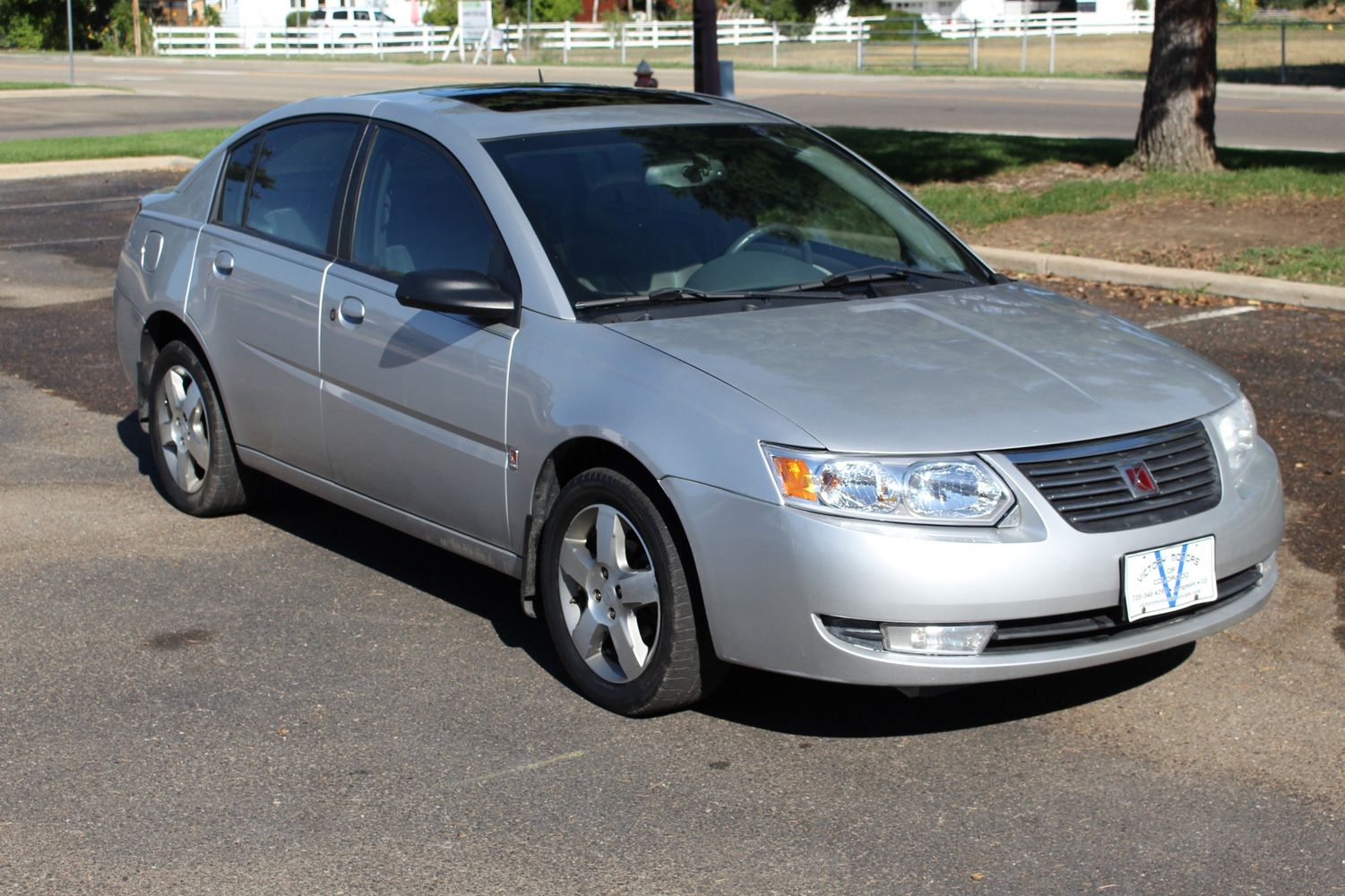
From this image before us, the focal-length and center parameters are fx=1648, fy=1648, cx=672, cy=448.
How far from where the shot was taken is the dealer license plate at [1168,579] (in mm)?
4199

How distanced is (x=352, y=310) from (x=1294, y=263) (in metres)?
7.68

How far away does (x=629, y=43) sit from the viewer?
5503 cm

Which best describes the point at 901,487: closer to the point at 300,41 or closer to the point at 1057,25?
the point at 1057,25

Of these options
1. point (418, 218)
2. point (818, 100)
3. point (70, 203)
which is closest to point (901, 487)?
point (418, 218)

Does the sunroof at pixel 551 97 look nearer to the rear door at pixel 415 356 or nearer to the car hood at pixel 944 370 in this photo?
the rear door at pixel 415 356

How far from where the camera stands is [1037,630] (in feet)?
13.7

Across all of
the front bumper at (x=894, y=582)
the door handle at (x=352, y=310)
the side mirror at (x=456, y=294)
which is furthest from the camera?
the door handle at (x=352, y=310)

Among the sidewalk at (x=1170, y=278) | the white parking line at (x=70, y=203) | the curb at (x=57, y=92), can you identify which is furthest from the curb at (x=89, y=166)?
the curb at (x=57, y=92)

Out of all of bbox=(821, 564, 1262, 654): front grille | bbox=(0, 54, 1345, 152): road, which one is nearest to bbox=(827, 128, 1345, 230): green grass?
bbox=(0, 54, 1345, 152): road

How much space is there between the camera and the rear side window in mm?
5797

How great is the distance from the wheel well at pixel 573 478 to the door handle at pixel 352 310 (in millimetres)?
1008

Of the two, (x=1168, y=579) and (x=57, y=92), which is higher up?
(x=57, y=92)

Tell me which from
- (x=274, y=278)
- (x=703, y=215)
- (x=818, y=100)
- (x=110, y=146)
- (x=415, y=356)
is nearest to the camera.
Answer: (x=415, y=356)

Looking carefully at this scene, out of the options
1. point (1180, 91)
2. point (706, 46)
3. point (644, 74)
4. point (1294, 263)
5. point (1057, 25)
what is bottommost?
point (1294, 263)
